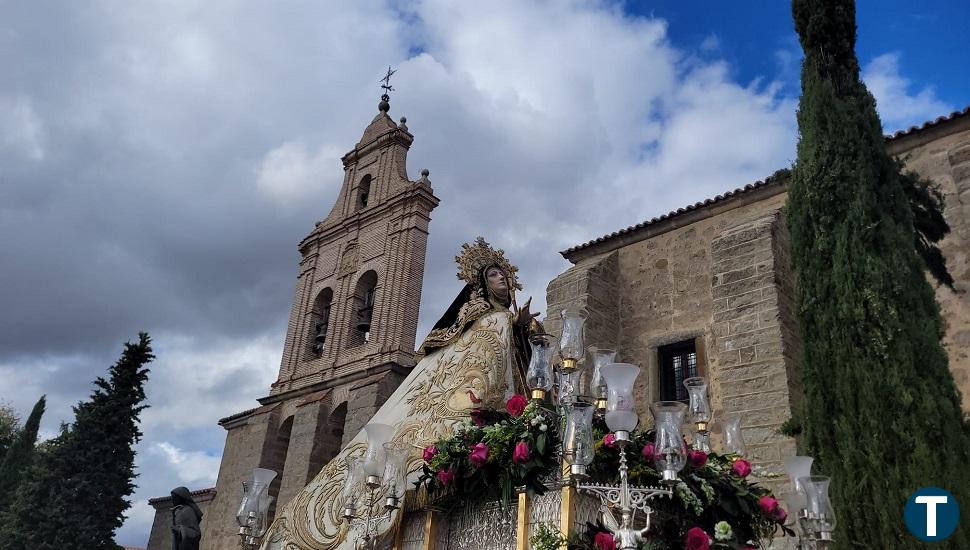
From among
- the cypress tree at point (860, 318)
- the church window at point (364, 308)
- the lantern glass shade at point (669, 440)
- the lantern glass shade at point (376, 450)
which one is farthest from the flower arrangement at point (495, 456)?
the church window at point (364, 308)

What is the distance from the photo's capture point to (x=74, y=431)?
16.8m

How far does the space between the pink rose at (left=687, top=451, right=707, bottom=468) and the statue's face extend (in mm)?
2130

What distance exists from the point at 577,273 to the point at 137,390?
11.9 meters

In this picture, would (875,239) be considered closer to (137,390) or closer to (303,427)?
(303,427)

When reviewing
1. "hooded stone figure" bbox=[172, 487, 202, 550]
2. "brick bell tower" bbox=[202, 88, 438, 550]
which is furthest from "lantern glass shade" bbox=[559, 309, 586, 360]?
"brick bell tower" bbox=[202, 88, 438, 550]

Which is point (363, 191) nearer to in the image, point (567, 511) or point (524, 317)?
point (524, 317)

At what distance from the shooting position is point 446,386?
186 inches

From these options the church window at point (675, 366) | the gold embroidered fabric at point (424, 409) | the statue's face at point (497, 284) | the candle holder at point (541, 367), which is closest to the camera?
the candle holder at point (541, 367)

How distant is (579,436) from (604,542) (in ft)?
1.58

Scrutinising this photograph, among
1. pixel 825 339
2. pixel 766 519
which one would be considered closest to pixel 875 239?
pixel 825 339

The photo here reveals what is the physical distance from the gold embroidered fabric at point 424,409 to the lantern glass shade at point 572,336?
74cm

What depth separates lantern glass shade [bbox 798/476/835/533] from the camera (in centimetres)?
369

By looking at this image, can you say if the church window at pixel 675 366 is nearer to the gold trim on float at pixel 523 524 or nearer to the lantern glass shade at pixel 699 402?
the lantern glass shade at pixel 699 402

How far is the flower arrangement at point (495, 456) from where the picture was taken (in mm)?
3646
